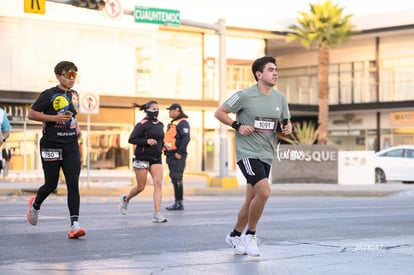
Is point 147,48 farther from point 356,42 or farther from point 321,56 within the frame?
point 356,42

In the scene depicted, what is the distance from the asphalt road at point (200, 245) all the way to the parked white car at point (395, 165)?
15.8 metres

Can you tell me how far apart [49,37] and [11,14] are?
219 cm

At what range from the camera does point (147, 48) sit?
41375 millimetres

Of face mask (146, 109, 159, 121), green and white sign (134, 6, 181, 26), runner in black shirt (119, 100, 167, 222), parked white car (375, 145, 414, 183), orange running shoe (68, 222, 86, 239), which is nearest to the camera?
orange running shoe (68, 222, 86, 239)

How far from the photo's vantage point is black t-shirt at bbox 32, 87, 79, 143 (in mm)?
8633

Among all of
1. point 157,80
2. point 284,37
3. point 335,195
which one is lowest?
point 335,195

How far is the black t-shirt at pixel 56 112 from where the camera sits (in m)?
8.63

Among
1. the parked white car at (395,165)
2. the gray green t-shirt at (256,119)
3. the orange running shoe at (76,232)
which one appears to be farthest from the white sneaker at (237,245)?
the parked white car at (395,165)

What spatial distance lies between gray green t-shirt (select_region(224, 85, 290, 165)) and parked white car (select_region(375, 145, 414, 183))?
21452 millimetres

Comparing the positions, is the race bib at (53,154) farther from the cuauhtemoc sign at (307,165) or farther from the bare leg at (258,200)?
the cuauhtemoc sign at (307,165)

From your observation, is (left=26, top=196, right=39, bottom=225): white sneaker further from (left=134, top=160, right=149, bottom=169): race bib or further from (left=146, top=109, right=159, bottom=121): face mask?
(left=146, top=109, right=159, bottom=121): face mask

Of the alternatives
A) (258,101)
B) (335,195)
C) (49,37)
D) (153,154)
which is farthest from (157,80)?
(258,101)

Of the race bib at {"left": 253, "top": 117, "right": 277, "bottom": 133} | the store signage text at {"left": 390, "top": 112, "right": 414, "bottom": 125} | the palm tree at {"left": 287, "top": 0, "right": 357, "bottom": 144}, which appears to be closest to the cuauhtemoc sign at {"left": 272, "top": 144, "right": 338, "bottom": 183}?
the race bib at {"left": 253, "top": 117, "right": 277, "bottom": 133}

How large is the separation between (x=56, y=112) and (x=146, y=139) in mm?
2833
